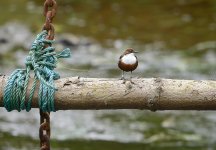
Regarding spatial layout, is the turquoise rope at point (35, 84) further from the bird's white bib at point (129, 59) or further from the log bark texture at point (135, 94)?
the bird's white bib at point (129, 59)

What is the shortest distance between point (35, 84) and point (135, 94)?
0.50 m

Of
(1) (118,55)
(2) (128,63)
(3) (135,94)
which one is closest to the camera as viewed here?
(3) (135,94)

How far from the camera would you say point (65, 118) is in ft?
21.4

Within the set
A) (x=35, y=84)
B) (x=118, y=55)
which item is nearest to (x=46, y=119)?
(x=35, y=84)

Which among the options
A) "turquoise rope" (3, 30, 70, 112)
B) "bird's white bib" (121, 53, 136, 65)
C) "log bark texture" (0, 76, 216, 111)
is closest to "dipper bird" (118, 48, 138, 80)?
"bird's white bib" (121, 53, 136, 65)

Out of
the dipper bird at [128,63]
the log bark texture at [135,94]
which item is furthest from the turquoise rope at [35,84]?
the dipper bird at [128,63]

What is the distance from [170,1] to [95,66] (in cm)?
488

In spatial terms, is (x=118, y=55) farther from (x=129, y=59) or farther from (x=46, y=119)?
(x=46, y=119)

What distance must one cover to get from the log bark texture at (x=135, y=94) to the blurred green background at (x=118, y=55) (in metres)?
0.25

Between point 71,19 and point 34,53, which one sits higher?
point 71,19

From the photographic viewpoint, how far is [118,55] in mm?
9156

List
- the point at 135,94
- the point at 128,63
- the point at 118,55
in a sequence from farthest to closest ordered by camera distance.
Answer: the point at 118,55
the point at 128,63
the point at 135,94

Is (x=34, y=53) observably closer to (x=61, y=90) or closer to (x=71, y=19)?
(x=61, y=90)

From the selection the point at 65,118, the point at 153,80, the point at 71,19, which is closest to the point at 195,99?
the point at 153,80
